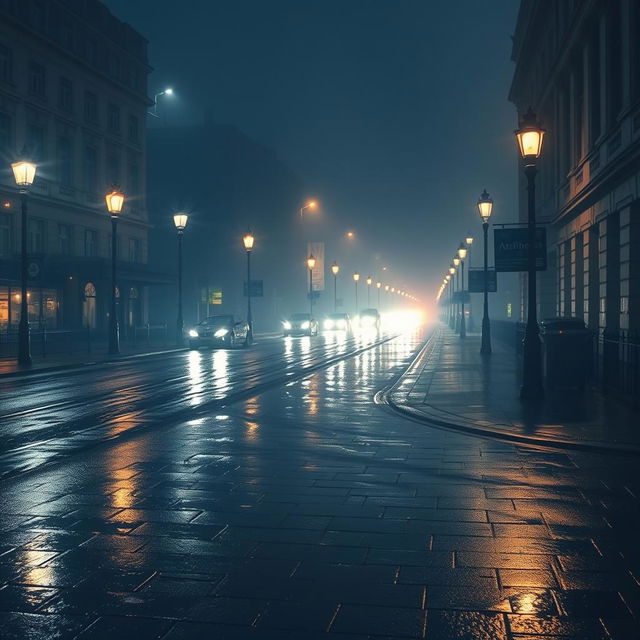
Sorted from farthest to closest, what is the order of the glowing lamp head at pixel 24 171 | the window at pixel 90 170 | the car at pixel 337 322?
the car at pixel 337 322 → the window at pixel 90 170 → the glowing lamp head at pixel 24 171

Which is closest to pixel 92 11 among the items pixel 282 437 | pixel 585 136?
pixel 585 136

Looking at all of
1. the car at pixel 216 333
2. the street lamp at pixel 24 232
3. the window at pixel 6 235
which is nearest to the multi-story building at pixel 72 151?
the window at pixel 6 235

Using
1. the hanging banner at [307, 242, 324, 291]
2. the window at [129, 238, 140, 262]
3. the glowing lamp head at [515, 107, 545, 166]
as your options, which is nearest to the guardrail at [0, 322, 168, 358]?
the window at [129, 238, 140, 262]

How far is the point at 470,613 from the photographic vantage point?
438 cm

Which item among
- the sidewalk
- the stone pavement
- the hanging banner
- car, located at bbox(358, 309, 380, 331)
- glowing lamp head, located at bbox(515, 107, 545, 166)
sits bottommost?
the stone pavement

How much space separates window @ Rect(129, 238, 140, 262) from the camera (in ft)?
175

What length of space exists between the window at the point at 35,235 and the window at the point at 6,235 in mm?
1583

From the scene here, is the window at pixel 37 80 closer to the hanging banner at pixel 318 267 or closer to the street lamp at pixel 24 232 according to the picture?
the street lamp at pixel 24 232

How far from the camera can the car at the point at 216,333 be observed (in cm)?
3856

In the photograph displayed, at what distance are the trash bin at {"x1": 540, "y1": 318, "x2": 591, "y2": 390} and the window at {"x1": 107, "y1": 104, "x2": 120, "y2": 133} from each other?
40.6 m

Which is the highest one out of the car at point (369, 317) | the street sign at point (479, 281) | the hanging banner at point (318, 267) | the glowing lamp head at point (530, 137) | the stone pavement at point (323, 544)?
the hanging banner at point (318, 267)

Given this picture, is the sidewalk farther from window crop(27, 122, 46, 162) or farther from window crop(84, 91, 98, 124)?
window crop(84, 91, 98, 124)

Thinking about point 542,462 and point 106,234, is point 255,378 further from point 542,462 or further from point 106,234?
point 106,234

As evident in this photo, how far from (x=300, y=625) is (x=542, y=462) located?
220 inches
